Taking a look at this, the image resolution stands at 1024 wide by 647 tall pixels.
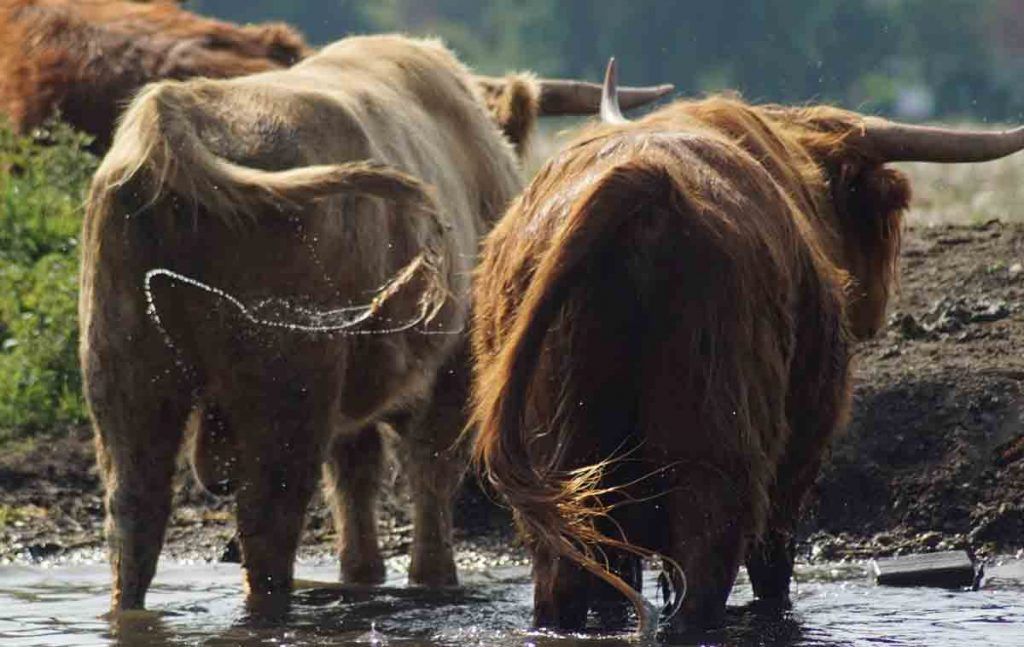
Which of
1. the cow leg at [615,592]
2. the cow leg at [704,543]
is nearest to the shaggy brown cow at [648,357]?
the cow leg at [704,543]

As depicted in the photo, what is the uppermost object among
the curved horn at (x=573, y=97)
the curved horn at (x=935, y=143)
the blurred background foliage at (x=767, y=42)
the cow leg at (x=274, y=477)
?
the blurred background foliage at (x=767, y=42)

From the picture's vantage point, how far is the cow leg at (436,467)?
808cm

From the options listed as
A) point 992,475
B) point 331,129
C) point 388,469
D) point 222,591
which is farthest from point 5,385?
point 992,475

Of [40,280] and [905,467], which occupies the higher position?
[40,280]

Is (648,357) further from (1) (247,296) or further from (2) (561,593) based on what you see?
(1) (247,296)

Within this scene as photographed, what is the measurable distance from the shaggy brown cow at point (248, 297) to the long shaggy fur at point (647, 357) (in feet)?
2.12

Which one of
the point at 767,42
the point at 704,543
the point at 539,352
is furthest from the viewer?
the point at 767,42

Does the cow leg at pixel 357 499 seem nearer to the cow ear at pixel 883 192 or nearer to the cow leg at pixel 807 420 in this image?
the cow leg at pixel 807 420

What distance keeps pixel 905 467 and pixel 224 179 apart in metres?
3.15

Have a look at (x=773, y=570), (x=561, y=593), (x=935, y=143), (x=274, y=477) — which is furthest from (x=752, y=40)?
(x=561, y=593)

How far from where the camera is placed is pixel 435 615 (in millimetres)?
7168

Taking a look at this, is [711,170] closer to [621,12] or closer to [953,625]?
[953,625]

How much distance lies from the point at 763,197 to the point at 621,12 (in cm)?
4759

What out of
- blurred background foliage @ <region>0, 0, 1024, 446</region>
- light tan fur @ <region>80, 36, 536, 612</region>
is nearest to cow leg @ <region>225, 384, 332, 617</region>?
light tan fur @ <region>80, 36, 536, 612</region>
